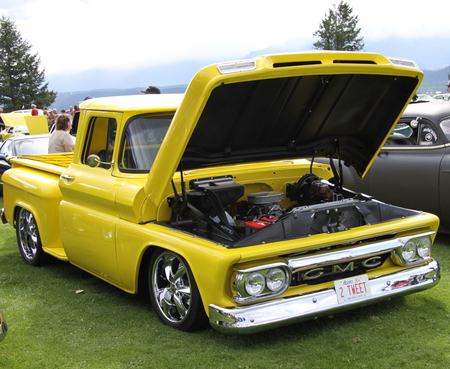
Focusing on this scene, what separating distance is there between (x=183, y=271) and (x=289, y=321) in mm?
869

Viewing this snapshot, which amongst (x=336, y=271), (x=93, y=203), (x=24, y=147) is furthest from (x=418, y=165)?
(x=24, y=147)

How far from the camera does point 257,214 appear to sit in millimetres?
4660

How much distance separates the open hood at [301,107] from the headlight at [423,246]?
1005 mm

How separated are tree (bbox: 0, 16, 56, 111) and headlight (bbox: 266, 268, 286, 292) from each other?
6560cm

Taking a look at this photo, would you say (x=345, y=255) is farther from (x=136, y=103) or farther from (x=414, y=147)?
(x=414, y=147)

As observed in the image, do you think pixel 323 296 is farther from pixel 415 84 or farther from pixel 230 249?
pixel 415 84

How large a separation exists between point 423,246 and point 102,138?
294 centimetres

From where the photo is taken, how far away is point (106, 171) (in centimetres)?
487

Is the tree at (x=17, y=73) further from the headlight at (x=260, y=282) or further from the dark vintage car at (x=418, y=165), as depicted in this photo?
the headlight at (x=260, y=282)

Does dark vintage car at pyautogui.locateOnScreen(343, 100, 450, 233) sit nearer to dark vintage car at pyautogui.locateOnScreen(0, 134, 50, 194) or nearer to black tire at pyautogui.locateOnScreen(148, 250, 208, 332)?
black tire at pyautogui.locateOnScreen(148, 250, 208, 332)

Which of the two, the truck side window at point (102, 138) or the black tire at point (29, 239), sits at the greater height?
the truck side window at point (102, 138)

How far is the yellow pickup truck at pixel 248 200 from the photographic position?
358 cm

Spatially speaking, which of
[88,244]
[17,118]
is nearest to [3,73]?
[17,118]

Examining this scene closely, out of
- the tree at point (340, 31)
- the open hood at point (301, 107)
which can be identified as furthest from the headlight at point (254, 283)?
the tree at point (340, 31)
